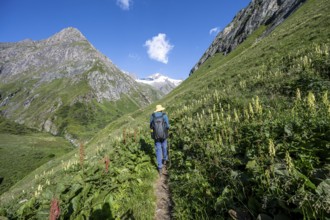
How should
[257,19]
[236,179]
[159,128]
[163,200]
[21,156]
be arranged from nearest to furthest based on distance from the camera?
1. [236,179]
2. [163,200]
3. [159,128]
4. [257,19]
5. [21,156]

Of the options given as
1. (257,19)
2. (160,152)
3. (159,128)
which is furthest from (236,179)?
(257,19)

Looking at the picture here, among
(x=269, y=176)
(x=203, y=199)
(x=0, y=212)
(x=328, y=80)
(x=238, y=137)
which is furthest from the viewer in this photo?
(x=328, y=80)

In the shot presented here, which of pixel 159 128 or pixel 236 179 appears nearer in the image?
pixel 236 179

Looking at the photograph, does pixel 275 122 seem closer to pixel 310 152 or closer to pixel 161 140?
pixel 310 152

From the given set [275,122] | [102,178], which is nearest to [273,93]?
[275,122]

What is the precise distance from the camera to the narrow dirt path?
249 inches

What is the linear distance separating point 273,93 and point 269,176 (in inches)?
340

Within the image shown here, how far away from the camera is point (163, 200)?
7246 millimetres

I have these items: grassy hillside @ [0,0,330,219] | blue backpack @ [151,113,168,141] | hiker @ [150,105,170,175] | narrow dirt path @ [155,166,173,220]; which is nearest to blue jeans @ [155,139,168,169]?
hiker @ [150,105,170,175]

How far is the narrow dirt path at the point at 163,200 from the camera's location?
20.7ft

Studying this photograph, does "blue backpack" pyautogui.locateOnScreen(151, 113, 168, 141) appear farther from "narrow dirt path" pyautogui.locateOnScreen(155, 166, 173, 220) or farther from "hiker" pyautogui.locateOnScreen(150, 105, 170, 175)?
"narrow dirt path" pyautogui.locateOnScreen(155, 166, 173, 220)

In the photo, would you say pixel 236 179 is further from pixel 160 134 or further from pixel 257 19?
pixel 257 19

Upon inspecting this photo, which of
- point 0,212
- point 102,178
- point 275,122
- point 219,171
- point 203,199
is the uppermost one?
point 0,212

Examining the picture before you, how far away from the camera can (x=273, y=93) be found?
11539 mm
